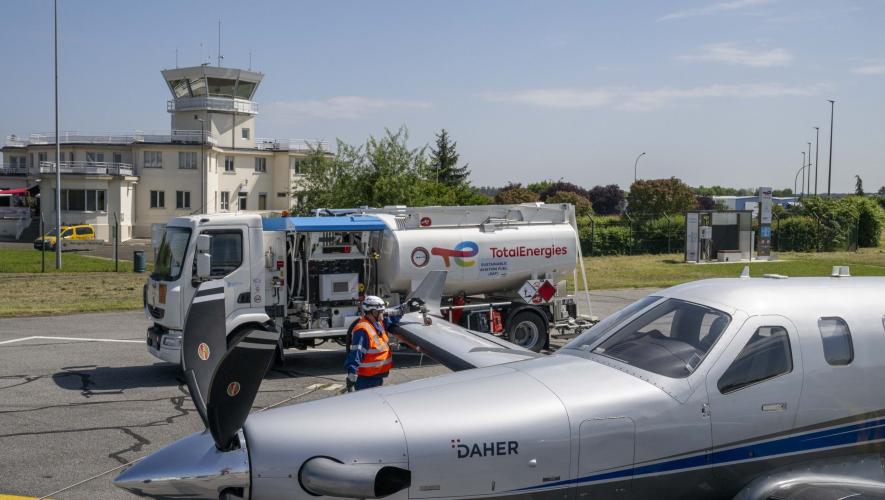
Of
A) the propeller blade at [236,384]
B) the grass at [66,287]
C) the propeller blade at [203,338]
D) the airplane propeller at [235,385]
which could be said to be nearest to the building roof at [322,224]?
the propeller blade at [203,338]

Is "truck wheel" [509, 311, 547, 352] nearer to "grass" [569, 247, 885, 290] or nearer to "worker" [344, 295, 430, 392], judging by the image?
"worker" [344, 295, 430, 392]

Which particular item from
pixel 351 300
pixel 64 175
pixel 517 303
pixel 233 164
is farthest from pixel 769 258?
pixel 64 175

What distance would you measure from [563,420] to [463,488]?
0.82 m

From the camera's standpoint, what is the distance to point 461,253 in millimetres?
15922

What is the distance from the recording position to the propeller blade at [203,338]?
6.16 m

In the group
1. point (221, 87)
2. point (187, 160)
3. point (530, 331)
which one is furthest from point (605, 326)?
point (221, 87)

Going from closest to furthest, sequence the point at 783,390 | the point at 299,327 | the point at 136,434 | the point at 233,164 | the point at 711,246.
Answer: the point at 783,390 < the point at 136,434 < the point at 299,327 < the point at 711,246 < the point at 233,164

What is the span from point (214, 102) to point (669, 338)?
217 feet

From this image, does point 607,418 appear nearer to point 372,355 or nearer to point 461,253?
point 372,355

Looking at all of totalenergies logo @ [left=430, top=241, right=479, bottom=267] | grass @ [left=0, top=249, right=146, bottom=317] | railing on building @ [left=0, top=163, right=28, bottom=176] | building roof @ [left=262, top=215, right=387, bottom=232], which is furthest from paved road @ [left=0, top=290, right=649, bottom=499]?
railing on building @ [left=0, top=163, right=28, bottom=176]

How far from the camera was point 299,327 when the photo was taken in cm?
1498

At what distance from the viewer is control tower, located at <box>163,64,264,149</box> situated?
6800 centimetres

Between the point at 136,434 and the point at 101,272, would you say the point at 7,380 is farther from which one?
the point at 101,272

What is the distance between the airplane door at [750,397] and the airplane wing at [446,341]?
184cm
